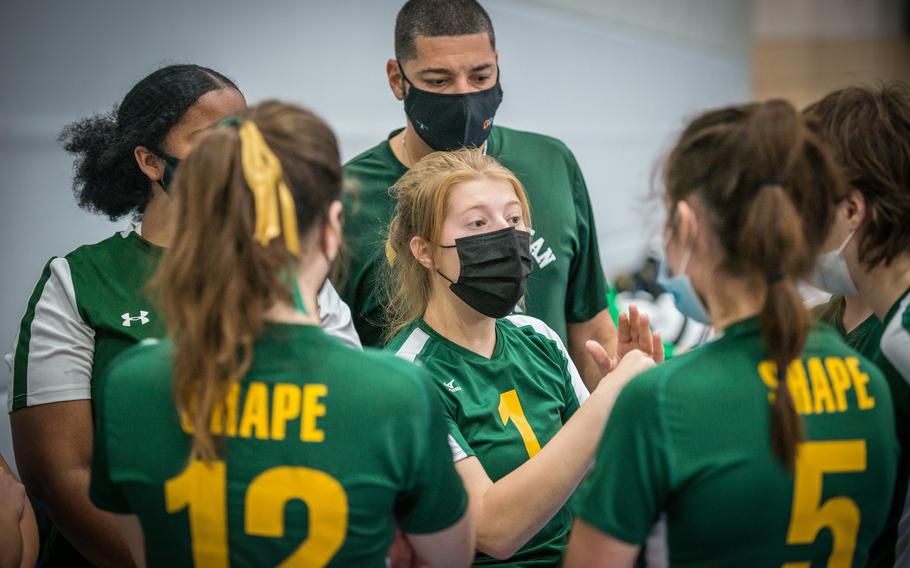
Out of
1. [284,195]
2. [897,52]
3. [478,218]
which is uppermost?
[284,195]

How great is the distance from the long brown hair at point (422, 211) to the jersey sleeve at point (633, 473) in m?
0.89

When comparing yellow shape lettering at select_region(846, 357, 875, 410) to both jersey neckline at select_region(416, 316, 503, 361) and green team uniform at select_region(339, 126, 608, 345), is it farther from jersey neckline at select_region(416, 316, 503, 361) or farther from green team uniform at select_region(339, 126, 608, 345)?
green team uniform at select_region(339, 126, 608, 345)

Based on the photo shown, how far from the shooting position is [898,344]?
1.63 metres

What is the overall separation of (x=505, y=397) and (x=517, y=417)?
5cm

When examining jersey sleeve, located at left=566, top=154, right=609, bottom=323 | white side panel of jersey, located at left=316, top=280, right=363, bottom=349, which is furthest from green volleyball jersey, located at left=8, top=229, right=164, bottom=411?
jersey sleeve, located at left=566, top=154, right=609, bottom=323

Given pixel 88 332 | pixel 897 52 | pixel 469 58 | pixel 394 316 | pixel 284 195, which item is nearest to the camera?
pixel 284 195

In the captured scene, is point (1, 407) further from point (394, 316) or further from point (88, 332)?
point (394, 316)

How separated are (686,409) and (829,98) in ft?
Result: 2.62

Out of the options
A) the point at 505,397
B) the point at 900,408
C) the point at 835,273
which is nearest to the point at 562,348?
the point at 505,397

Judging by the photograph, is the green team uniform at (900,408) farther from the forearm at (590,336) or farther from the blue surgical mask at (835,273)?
the forearm at (590,336)

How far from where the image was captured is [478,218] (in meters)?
2.10

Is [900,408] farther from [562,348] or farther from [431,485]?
[431,485]

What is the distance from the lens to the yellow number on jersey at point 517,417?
1.95 meters

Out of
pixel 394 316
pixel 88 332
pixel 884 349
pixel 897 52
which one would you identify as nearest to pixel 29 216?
pixel 88 332
